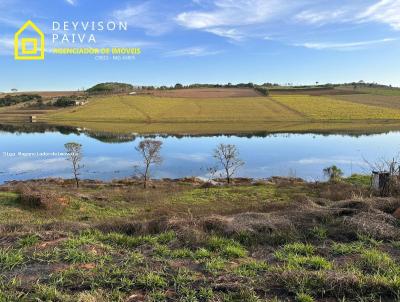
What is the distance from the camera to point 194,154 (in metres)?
53.6

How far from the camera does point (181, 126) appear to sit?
3241 inches

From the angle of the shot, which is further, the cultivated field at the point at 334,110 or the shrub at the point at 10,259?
the cultivated field at the point at 334,110

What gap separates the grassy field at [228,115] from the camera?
79688 millimetres

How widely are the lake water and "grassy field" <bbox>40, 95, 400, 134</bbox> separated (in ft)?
30.6

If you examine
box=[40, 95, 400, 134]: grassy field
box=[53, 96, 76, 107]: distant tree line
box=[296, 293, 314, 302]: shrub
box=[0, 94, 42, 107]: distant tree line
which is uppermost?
box=[0, 94, 42, 107]: distant tree line

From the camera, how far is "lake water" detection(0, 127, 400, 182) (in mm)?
42375

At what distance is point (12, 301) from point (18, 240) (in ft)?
9.25

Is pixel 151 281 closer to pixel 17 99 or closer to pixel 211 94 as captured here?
pixel 211 94

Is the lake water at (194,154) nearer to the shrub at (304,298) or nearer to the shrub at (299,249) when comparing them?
the shrub at (299,249)

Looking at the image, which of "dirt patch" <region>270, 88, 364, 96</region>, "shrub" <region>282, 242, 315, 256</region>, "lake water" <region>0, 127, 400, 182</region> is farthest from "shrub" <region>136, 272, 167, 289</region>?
"dirt patch" <region>270, 88, 364, 96</region>

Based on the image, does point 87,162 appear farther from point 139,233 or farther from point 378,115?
point 378,115

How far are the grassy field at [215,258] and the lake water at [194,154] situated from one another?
3002cm

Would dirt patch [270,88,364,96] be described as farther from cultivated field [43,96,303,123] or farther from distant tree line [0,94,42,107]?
distant tree line [0,94,42,107]

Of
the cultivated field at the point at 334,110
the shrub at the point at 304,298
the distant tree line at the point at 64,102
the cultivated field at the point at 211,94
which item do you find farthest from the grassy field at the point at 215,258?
the cultivated field at the point at 211,94
